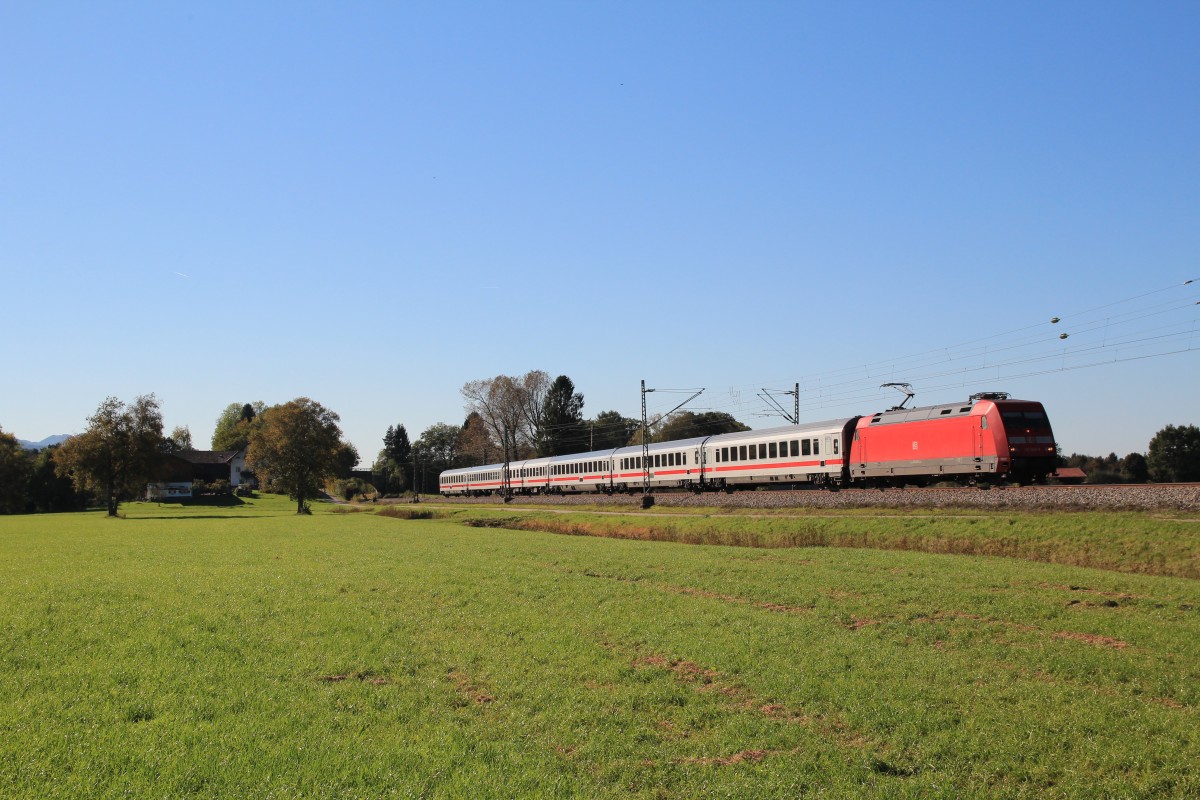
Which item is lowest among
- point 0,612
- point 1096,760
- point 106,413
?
point 1096,760

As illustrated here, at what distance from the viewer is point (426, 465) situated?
15388cm

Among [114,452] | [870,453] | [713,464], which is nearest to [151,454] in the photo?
[114,452]

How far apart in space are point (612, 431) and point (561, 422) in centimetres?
902

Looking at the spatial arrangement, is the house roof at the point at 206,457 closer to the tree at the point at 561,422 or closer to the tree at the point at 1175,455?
the tree at the point at 561,422

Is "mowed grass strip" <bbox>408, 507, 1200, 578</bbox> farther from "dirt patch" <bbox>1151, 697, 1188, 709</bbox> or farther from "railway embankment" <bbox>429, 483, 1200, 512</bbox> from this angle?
"dirt patch" <bbox>1151, 697, 1188, 709</bbox>

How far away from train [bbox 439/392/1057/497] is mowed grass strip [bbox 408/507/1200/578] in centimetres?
594

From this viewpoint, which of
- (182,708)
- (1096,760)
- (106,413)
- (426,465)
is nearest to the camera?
(1096,760)

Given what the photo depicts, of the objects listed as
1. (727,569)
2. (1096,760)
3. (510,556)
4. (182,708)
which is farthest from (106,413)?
(1096,760)

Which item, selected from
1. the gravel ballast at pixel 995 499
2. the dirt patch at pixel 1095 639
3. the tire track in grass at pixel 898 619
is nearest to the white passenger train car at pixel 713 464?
the gravel ballast at pixel 995 499

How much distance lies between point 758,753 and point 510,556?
18658mm

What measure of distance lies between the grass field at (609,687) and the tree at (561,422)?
103m

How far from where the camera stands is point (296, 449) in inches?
3211

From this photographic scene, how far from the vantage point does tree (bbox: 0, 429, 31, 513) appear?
306 feet

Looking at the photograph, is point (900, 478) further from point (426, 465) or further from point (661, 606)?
point (426, 465)
